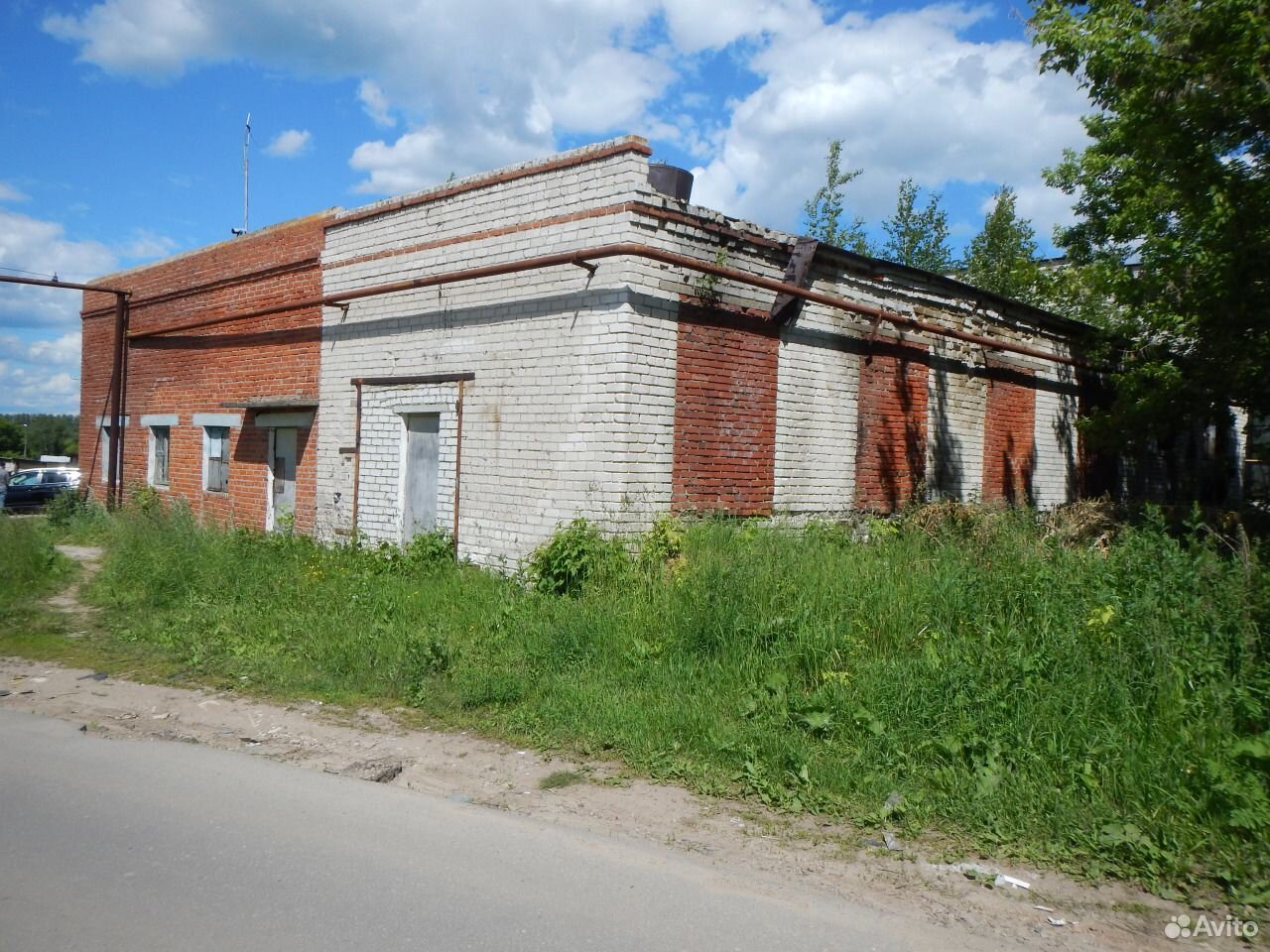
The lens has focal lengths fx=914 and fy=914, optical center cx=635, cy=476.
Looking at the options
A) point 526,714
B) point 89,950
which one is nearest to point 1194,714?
point 526,714

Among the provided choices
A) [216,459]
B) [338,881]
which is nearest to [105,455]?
[216,459]

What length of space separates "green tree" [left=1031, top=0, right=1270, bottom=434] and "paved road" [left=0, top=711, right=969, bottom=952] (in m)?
9.32

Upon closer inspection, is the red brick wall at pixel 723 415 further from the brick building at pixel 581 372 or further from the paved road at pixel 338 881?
the paved road at pixel 338 881

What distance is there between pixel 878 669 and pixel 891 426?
6954 millimetres

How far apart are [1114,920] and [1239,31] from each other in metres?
9.03

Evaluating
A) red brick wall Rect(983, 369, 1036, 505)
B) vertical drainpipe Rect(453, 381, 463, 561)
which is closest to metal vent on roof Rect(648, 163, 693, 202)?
vertical drainpipe Rect(453, 381, 463, 561)

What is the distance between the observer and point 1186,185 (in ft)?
33.8

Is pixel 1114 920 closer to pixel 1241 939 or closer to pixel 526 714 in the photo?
pixel 1241 939

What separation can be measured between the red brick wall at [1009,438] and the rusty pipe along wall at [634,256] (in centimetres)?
59

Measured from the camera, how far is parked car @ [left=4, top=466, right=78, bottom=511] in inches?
1110

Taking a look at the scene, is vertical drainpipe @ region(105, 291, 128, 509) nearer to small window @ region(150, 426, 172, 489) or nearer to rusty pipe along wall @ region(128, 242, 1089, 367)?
small window @ region(150, 426, 172, 489)
